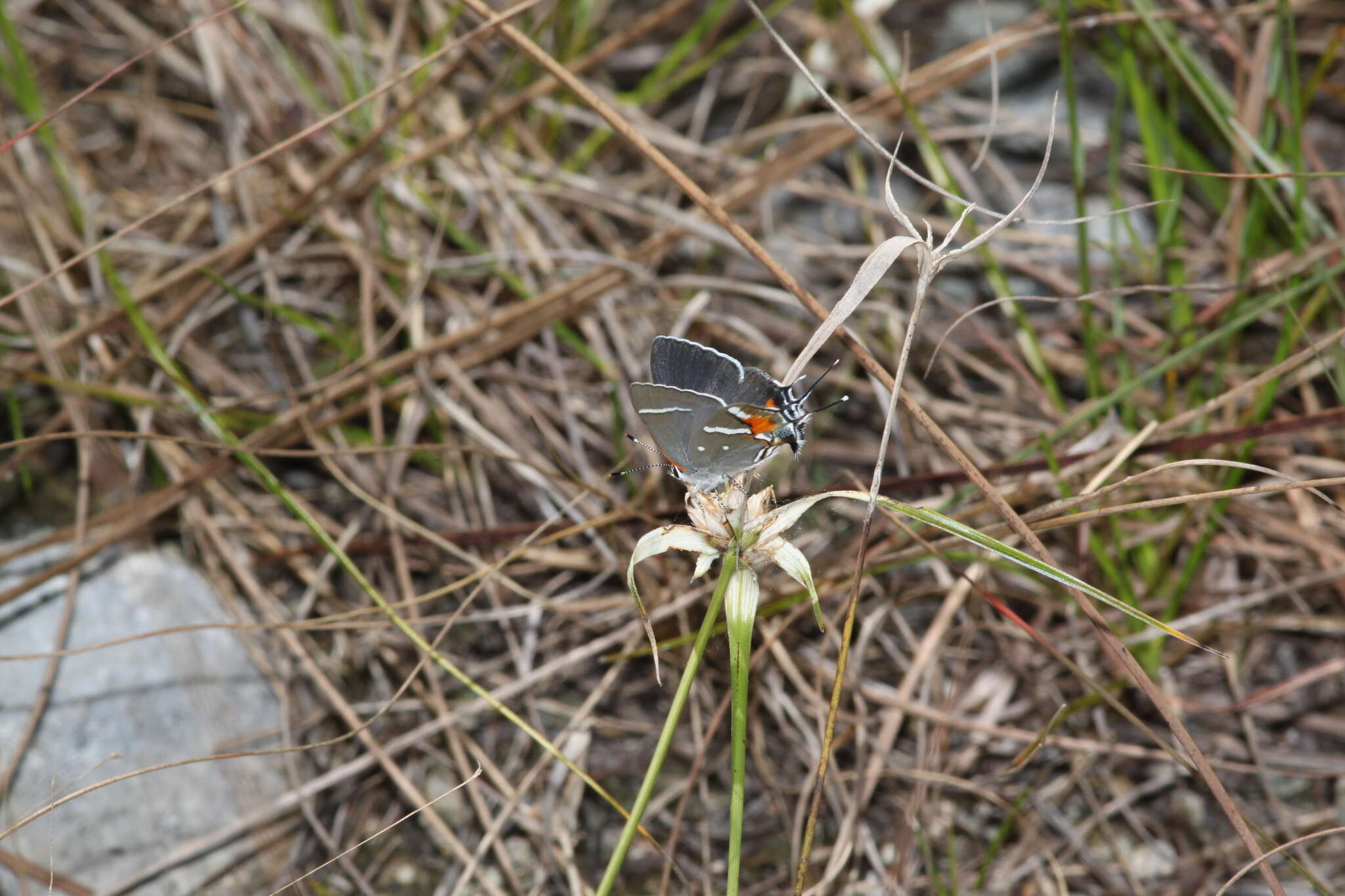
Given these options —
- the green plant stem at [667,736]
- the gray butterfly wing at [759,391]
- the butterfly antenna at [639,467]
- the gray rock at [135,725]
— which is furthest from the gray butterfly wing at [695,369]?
the gray rock at [135,725]

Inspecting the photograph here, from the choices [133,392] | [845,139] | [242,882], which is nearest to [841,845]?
[242,882]

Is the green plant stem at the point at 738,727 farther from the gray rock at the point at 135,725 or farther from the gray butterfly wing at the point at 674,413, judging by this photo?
the gray rock at the point at 135,725

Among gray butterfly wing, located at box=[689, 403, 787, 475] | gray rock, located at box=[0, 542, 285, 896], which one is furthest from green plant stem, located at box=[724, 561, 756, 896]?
gray rock, located at box=[0, 542, 285, 896]

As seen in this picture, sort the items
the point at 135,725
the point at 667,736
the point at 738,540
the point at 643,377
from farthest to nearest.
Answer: the point at 643,377, the point at 135,725, the point at 738,540, the point at 667,736

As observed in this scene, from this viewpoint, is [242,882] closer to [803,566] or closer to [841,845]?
[841,845]

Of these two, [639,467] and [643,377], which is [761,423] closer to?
[639,467]

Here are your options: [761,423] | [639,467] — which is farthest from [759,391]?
[639,467]
